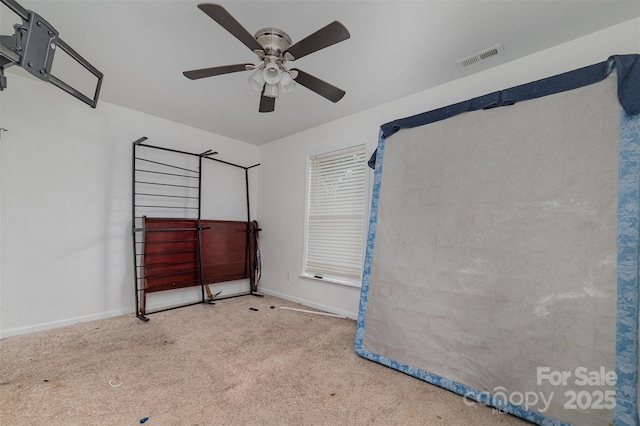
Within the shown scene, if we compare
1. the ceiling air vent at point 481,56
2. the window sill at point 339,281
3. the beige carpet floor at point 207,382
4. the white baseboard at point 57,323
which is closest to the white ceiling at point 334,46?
the ceiling air vent at point 481,56

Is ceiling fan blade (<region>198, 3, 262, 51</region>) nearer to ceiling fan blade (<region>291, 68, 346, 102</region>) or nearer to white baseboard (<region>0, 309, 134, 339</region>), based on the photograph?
ceiling fan blade (<region>291, 68, 346, 102</region>)

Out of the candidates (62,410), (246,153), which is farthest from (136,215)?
(62,410)

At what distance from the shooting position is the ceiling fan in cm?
134

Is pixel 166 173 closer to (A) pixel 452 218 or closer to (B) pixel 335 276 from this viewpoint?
(B) pixel 335 276

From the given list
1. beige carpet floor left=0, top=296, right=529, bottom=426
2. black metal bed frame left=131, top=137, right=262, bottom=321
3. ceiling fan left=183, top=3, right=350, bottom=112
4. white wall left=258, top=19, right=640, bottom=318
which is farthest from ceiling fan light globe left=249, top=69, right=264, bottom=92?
beige carpet floor left=0, top=296, right=529, bottom=426

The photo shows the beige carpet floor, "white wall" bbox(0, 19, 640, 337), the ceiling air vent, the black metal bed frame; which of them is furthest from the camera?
the black metal bed frame

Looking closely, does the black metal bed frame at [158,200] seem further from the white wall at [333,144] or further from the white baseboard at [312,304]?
the white wall at [333,144]

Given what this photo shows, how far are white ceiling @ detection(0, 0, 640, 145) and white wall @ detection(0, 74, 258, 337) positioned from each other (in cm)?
32

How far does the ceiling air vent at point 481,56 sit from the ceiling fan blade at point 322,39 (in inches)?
51.8

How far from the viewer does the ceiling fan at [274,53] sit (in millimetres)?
1336

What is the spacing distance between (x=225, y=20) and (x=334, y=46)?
0.98 m

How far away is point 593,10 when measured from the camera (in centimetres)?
164

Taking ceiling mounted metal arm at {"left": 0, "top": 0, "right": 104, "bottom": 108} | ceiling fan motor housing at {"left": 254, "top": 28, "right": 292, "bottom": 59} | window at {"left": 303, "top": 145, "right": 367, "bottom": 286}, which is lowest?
window at {"left": 303, "top": 145, "right": 367, "bottom": 286}

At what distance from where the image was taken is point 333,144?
3.46m
